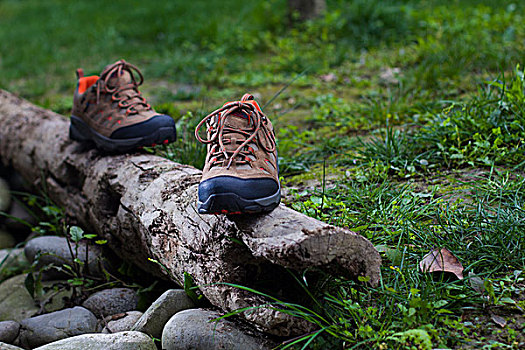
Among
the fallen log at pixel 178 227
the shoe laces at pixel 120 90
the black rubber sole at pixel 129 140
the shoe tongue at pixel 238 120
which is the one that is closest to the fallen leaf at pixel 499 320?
the fallen log at pixel 178 227

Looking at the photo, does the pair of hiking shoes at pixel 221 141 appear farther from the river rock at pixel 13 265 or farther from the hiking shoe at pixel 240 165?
the river rock at pixel 13 265

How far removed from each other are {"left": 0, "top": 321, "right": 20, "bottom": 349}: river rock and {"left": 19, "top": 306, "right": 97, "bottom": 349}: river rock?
1.1 inches

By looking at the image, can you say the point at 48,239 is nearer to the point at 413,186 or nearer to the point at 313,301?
the point at 313,301

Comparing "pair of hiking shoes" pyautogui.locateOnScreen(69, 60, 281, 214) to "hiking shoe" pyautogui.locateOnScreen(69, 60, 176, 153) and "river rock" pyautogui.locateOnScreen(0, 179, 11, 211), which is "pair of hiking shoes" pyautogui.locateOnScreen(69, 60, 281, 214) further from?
"river rock" pyautogui.locateOnScreen(0, 179, 11, 211)

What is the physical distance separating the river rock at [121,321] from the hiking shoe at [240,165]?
2.55 ft

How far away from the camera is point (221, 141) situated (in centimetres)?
197

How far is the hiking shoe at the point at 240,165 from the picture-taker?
1.80m

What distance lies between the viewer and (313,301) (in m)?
1.83

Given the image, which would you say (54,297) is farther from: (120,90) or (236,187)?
(236,187)

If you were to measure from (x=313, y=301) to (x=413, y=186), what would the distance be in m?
1.08

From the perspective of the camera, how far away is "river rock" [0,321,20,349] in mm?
2262

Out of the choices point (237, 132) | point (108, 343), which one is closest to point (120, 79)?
point (237, 132)

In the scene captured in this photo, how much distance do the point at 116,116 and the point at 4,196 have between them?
1.73 m

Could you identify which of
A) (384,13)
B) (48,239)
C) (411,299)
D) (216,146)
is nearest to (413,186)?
(411,299)
